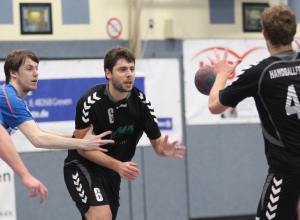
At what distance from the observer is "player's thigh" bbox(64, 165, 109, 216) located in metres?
5.17

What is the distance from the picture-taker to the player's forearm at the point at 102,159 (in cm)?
500

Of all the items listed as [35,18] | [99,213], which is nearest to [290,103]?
[99,213]

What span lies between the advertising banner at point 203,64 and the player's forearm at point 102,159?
412 centimetres

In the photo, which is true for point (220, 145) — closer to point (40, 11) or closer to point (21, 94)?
point (40, 11)

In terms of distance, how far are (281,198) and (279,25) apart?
1.11 meters

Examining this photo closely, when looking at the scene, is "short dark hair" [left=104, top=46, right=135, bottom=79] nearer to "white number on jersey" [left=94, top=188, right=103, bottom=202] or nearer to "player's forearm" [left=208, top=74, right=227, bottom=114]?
"white number on jersey" [left=94, top=188, right=103, bottom=202]

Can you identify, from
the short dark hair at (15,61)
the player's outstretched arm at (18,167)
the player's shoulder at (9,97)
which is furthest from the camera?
the short dark hair at (15,61)

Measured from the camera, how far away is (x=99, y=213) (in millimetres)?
5082

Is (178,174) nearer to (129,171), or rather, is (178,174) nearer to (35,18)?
(35,18)

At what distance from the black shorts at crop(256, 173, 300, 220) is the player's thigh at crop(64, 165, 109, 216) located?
1.84m

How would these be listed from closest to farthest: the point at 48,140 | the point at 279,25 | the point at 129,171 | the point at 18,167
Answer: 1. the point at 18,167
2. the point at 279,25
3. the point at 48,140
4. the point at 129,171

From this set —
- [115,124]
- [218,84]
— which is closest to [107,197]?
[115,124]

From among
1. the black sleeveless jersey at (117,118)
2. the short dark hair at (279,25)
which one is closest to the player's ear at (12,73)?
the black sleeveless jersey at (117,118)

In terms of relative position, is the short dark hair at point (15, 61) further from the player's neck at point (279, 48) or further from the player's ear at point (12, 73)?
the player's neck at point (279, 48)
